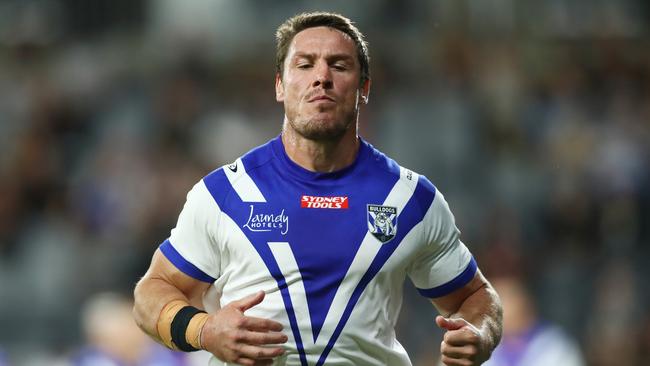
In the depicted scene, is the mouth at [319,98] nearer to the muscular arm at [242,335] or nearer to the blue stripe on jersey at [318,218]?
the blue stripe on jersey at [318,218]

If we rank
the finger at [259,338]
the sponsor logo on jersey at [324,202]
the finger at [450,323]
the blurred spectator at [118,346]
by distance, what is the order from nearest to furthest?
the finger at [259,338]
the finger at [450,323]
the sponsor logo on jersey at [324,202]
the blurred spectator at [118,346]

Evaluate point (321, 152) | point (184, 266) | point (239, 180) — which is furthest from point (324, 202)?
point (184, 266)

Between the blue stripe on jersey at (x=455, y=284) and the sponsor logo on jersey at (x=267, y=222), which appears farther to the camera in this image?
the blue stripe on jersey at (x=455, y=284)

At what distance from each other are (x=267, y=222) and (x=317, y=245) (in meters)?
0.19

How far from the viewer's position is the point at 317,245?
4180mm

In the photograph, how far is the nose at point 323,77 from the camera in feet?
14.1

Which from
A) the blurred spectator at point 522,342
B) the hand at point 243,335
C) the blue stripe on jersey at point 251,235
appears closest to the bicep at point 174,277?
the blue stripe on jersey at point 251,235

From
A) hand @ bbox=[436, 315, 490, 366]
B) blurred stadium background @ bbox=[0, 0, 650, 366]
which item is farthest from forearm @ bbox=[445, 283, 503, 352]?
blurred stadium background @ bbox=[0, 0, 650, 366]

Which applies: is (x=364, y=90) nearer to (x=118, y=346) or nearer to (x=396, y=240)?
(x=396, y=240)

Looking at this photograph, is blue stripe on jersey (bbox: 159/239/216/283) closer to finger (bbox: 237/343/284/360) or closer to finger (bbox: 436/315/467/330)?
finger (bbox: 237/343/284/360)

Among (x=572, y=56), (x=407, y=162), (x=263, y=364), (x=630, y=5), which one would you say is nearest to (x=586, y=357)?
(x=407, y=162)

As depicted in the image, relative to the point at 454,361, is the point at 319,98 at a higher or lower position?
higher

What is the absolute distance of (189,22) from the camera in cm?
1228

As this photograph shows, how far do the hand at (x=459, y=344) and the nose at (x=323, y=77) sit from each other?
93 centimetres
